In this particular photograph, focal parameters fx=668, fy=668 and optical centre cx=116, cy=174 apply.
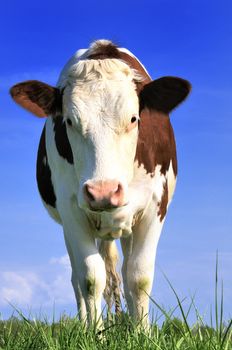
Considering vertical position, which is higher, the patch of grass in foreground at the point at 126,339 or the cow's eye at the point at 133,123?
the cow's eye at the point at 133,123

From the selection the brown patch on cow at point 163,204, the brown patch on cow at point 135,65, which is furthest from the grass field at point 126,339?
the brown patch on cow at point 135,65

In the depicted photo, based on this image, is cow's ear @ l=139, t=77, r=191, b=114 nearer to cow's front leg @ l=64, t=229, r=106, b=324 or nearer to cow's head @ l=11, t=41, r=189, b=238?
cow's head @ l=11, t=41, r=189, b=238

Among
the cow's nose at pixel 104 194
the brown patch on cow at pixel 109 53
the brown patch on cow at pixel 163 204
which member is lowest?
the cow's nose at pixel 104 194

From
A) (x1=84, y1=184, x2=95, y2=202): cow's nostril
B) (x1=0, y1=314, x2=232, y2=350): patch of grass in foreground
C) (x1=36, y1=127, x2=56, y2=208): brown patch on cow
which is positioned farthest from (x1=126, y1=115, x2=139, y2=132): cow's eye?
(x1=36, y1=127, x2=56, y2=208): brown patch on cow


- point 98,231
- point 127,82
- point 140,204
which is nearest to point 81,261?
point 98,231

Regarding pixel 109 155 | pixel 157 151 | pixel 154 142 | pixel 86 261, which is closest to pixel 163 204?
pixel 157 151

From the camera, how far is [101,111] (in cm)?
673

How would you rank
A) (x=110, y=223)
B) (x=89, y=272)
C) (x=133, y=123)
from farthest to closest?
(x=110, y=223), (x=89, y=272), (x=133, y=123)

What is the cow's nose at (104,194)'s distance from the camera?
20.2ft

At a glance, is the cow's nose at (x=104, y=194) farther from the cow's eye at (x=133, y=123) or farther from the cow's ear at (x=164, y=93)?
the cow's ear at (x=164, y=93)

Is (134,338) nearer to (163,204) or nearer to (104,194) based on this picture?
(104,194)

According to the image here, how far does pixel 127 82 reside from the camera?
283 inches

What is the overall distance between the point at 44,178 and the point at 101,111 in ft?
8.97

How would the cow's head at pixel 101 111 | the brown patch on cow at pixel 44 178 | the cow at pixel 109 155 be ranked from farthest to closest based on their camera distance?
the brown patch on cow at pixel 44 178 → the cow at pixel 109 155 → the cow's head at pixel 101 111
